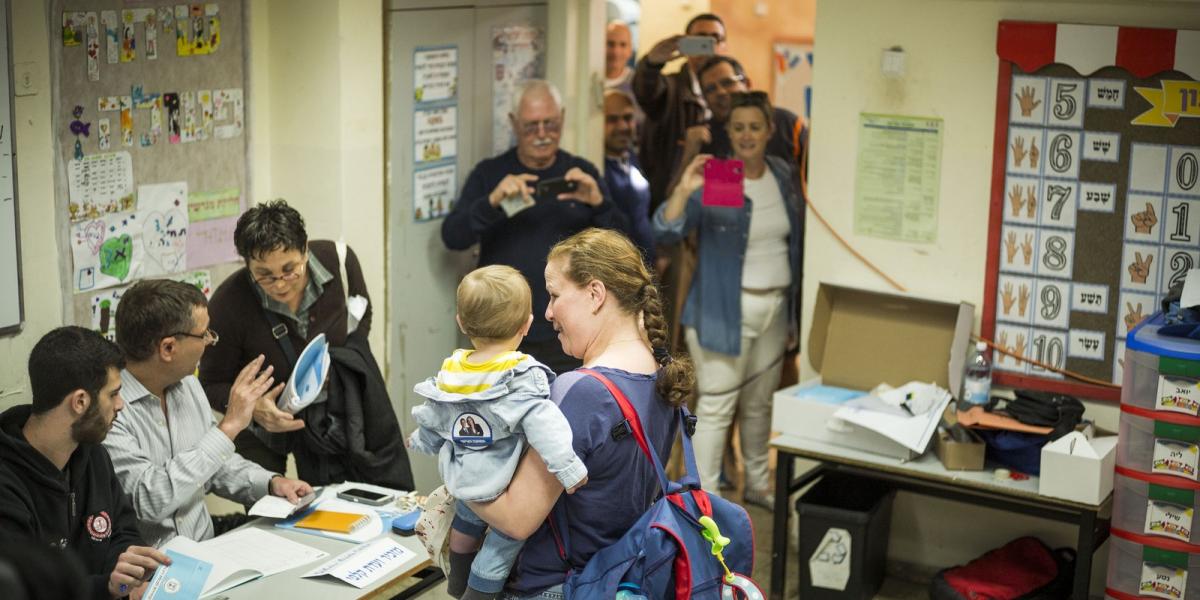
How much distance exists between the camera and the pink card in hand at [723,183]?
529cm

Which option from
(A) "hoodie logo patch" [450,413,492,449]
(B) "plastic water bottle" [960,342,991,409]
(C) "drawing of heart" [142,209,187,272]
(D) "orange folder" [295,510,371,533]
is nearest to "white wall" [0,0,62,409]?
(C) "drawing of heart" [142,209,187,272]

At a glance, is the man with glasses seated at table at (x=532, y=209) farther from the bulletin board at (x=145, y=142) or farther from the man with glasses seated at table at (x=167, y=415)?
the man with glasses seated at table at (x=167, y=415)

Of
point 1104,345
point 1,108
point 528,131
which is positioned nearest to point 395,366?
point 528,131

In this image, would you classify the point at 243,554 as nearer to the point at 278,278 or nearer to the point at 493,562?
the point at 278,278

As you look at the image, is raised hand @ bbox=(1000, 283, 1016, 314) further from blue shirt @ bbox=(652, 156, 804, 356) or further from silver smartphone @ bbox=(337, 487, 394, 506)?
silver smartphone @ bbox=(337, 487, 394, 506)

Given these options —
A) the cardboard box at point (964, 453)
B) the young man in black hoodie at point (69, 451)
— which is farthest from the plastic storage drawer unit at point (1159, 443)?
the young man in black hoodie at point (69, 451)

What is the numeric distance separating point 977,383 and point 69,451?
305cm

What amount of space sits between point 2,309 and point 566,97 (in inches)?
109

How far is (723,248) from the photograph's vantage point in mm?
5480

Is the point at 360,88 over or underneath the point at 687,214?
over

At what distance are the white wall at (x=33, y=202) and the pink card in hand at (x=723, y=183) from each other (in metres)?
2.48

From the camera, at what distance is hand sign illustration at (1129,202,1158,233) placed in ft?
15.0

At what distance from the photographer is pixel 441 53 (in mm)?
5328

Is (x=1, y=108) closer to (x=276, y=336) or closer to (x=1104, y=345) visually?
(x=276, y=336)
